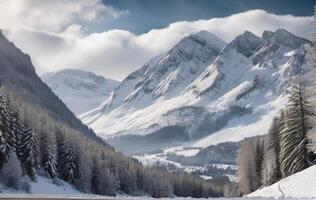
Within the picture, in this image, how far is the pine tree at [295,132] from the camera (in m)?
81.3

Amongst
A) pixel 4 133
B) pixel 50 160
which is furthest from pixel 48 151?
pixel 4 133

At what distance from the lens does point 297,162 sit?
8119 cm

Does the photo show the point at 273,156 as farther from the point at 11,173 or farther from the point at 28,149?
the point at 11,173

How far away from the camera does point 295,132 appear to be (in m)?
84.3

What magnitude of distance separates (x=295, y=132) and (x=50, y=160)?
5100cm

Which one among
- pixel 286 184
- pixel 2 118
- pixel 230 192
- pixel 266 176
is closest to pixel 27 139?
pixel 2 118

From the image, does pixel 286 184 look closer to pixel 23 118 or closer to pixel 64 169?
pixel 23 118

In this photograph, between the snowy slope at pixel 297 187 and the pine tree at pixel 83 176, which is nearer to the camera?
the snowy slope at pixel 297 187

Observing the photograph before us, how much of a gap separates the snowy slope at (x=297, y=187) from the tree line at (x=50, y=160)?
152 ft

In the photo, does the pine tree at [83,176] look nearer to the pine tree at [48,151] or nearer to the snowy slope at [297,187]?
the pine tree at [48,151]

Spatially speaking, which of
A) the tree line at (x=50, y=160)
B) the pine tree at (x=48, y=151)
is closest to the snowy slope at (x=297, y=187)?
the tree line at (x=50, y=160)

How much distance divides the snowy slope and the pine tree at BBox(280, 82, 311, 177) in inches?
777

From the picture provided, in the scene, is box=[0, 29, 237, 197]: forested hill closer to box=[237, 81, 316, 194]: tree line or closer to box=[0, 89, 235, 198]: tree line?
box=[0, 89, 235, 198]: tree line

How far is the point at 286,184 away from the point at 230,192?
13826cm
